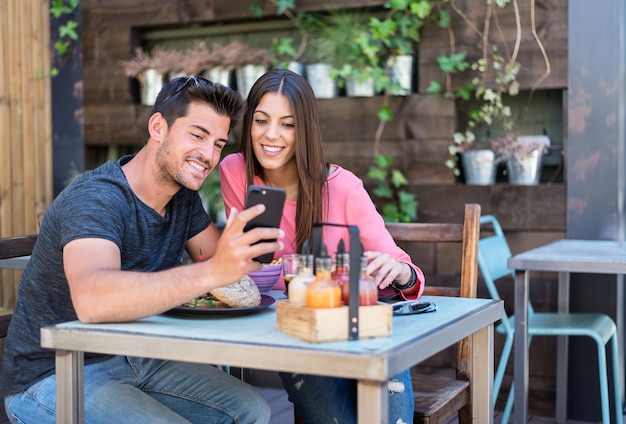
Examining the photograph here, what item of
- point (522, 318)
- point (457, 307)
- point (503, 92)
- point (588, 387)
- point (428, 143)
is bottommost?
point (588, 387)

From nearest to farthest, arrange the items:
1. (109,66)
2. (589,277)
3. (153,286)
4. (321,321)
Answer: (321,321), (153,286), (589,277), (109,66)

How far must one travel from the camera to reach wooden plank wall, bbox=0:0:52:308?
4309mm

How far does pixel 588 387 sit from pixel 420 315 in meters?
2.25

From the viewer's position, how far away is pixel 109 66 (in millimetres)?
4602

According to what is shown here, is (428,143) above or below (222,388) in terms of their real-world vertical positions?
above

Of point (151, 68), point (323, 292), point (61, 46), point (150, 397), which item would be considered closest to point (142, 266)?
point (150, 397)

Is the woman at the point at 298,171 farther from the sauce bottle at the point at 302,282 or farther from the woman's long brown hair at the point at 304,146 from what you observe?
the sauce bottle at the point at 302,282

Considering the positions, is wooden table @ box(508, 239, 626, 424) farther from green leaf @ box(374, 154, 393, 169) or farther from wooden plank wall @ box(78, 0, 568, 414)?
green leaf @ box(374, 154, 393, 169)

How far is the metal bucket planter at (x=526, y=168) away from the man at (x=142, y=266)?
1.98 metres

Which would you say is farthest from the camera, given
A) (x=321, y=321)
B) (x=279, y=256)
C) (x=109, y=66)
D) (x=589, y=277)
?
(x=109, y=66)

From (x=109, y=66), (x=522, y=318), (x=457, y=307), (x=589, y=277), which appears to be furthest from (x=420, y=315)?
(x=109, y=66)

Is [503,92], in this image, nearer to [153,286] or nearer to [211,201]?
[211,201]

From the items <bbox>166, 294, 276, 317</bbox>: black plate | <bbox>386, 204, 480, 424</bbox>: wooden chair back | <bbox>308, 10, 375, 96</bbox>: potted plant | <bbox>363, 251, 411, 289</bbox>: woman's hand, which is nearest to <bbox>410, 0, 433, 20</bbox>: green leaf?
<bbox>308, 10, 375, 96</bbox>: potted plant

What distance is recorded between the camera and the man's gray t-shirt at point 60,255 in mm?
1847
